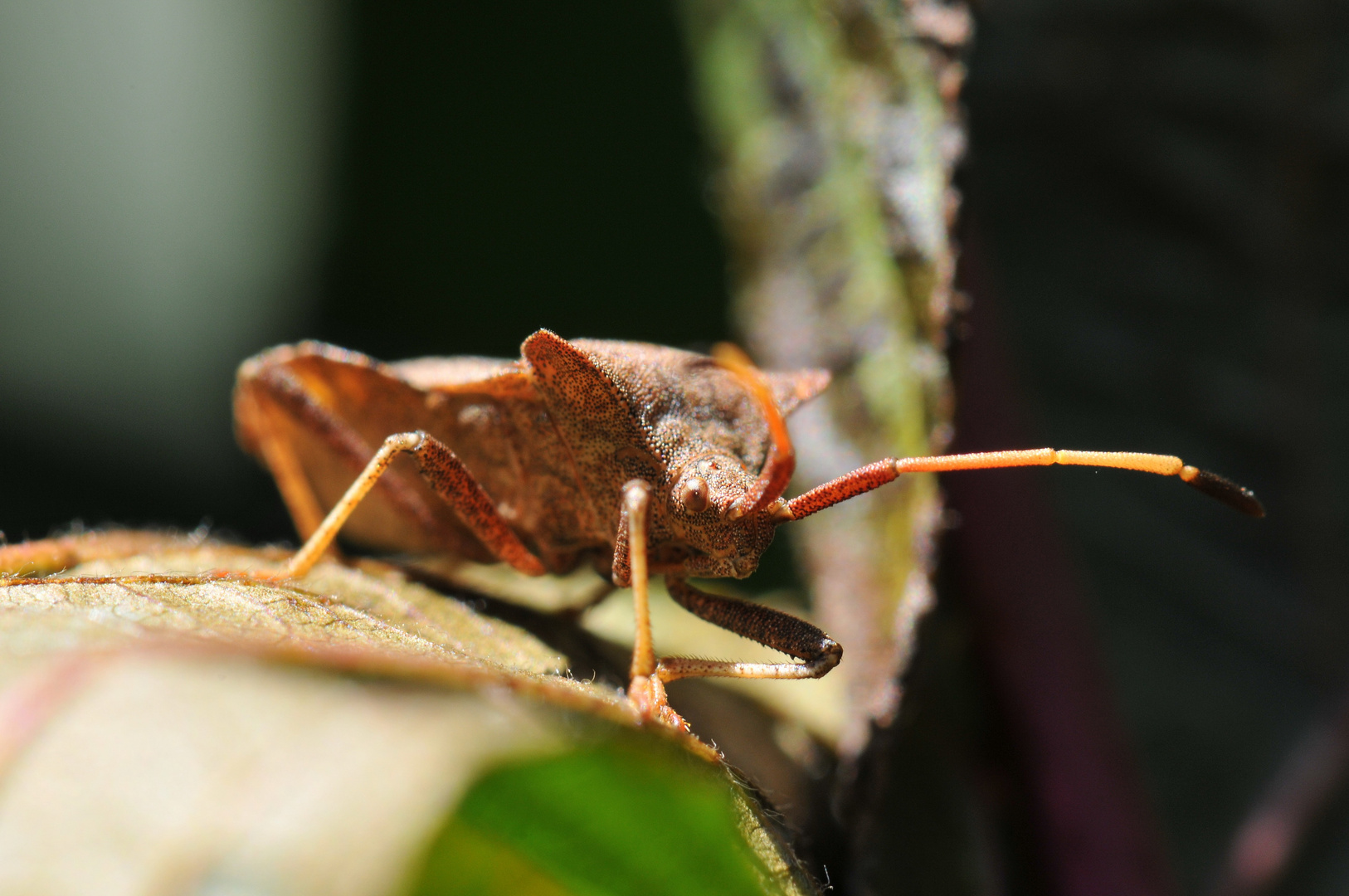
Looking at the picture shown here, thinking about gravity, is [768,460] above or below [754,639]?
above

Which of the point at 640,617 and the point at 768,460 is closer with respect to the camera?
the point at 640,617

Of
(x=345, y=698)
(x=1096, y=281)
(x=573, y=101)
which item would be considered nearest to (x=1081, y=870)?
(x=345, y=698)

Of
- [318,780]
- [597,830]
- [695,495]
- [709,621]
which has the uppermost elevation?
[318,780]

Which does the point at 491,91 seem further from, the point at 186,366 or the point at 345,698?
the point at 345,698

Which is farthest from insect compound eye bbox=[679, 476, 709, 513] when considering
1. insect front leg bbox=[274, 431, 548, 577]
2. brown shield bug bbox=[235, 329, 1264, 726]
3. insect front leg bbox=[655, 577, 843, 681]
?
insect front leg bbox=[274, 431, 548, 577]

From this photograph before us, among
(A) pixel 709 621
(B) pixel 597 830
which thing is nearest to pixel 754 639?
(A) pixel 709 621

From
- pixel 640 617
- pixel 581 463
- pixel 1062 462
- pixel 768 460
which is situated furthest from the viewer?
pixel 581 463

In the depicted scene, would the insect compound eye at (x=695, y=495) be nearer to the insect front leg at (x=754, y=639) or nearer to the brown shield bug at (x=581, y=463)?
the brown shield bug at (x=581, y=463)

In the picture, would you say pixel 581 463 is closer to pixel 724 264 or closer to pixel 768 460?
pixel 768 460
